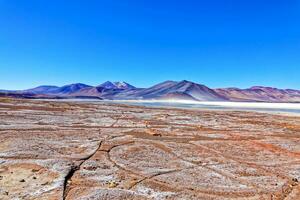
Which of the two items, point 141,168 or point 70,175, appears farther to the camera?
point 141,168

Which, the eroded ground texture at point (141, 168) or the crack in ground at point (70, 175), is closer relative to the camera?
the crack in ground at point (70, 175)

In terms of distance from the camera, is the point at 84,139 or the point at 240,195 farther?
the point at 84,139

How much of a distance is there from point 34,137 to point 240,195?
1277 centimetres

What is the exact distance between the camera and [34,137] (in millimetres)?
17797

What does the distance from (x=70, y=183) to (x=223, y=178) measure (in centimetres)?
535

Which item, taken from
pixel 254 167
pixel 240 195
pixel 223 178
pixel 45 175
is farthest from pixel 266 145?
pixel 45 175

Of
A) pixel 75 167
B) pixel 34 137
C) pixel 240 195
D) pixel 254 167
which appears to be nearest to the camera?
pixel 240 195

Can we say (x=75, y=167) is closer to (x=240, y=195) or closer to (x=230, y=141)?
(x=240, y=195)

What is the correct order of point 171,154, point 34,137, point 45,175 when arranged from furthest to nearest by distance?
point 34,137 → point 171,154 → point 45,175

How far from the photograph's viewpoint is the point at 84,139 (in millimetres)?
17922

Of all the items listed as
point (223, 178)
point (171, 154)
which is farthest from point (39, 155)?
point (223, 178)

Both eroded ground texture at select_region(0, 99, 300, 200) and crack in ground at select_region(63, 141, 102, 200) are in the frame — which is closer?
crack in ground at select_region(63, 141, 102, 200)

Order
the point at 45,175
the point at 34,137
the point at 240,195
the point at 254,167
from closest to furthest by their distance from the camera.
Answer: the point at 240,195 < the point at 45,175 < the point at 254,167 < the point at 34,137

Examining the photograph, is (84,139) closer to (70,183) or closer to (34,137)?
(34,137)
